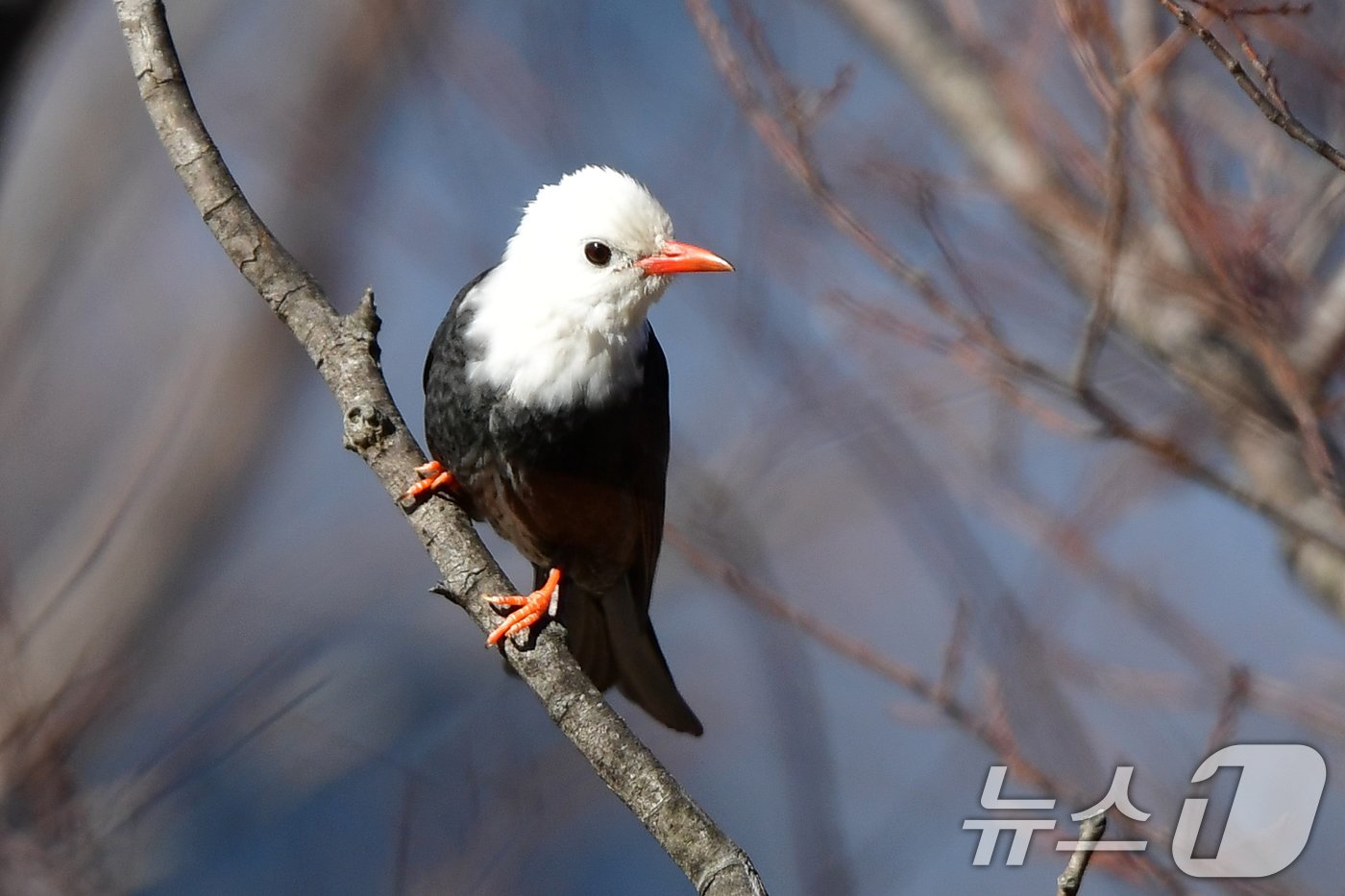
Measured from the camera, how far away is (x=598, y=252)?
174 inches

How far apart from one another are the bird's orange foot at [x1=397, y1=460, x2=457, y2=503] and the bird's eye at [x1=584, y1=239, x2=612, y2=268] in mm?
796

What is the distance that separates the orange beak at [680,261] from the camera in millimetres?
4301

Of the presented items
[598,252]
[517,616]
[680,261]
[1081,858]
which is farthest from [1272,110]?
[598,252]

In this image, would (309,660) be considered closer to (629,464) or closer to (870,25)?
(629,464)

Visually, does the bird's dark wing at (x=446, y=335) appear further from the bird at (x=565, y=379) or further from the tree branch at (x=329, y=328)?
the tree branch at (x=329, y=328)

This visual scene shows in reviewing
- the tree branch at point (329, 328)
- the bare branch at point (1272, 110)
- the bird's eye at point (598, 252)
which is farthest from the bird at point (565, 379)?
the bare branch at point (1272, 110)

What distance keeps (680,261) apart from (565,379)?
0.51 metres

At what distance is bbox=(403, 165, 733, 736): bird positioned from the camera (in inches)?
173

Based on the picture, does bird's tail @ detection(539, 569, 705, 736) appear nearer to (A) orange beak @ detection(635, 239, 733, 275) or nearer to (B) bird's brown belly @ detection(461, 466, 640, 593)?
(B) bird's brown belly @ detection(461, 466, 640, 593)

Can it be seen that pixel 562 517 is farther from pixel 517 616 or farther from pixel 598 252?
pixel 517 616

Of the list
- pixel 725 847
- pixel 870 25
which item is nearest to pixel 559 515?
pixel 725 847

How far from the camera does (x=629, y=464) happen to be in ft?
15.1

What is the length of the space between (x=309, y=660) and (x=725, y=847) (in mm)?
2073

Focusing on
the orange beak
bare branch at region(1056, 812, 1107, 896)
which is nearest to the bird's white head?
the orange beak
